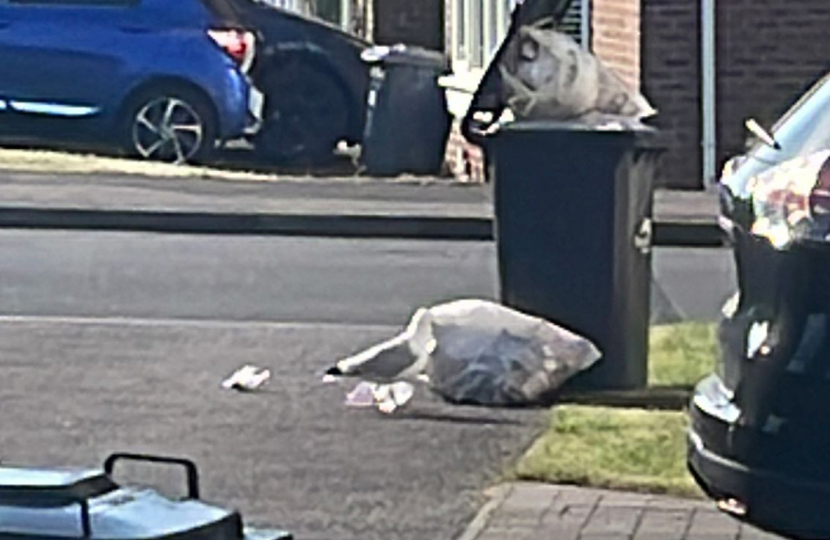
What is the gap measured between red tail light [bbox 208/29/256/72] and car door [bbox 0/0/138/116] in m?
0.80

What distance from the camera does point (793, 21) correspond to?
691 inches

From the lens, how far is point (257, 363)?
10703mm

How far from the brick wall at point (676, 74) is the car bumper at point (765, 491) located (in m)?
12.2

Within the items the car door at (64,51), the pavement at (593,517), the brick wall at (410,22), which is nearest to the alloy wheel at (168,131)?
the car door at (64,51)

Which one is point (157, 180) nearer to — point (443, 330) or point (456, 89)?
point (456, 89)

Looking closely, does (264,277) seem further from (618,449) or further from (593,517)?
(593,517)

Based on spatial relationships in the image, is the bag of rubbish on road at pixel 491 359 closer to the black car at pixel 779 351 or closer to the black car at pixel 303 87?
the black car at pixel 779 351

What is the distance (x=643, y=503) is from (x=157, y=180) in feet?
36.4

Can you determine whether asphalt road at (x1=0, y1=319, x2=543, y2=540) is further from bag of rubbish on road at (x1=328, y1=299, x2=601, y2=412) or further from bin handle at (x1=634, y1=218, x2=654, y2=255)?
bin handle at (x1=634, y1=218, x2=654, y2=255)

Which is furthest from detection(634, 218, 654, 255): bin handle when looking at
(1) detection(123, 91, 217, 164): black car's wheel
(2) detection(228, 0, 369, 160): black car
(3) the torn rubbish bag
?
(2) detection(228, 0, 369, 160): black car

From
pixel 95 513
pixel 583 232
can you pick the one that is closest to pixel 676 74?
pixel 583 232

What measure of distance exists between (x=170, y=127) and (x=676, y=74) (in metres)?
5.06

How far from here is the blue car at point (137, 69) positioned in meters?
20.8

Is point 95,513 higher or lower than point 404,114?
higher
